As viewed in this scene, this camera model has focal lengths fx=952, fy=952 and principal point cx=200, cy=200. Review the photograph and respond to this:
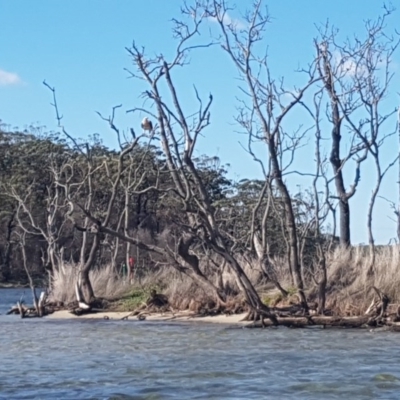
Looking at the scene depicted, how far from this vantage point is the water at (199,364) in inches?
432

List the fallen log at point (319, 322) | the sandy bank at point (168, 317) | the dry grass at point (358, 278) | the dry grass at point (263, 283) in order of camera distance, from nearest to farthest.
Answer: the fallen log at point (319, 322), the dry grass at point (358, 278), the dry grass at point (263, 283), the sandy bank at point (168, 317)

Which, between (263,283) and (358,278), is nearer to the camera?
(358,278)

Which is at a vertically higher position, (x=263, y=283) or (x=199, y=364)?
(x=263, y=283)

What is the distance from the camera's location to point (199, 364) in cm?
1327

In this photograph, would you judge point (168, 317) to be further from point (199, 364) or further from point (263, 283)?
point (199, 364)

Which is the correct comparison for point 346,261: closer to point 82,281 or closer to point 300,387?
point 82,281

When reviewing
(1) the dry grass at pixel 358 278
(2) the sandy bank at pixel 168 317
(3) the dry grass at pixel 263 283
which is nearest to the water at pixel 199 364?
(2) the sandy bank at pixel 168 317

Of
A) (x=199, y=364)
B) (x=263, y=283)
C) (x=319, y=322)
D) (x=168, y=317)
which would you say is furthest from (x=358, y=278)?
(x=199, y=364)

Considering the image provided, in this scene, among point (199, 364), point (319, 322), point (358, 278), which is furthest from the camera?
point (358, 278)

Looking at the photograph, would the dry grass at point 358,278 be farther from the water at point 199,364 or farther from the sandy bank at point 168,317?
the sandy bank at point 168,317

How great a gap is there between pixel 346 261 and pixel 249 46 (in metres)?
5.32

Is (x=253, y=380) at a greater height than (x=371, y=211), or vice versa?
(x=371, y=211)

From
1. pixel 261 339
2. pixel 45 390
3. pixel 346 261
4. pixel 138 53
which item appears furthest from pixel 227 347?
pixel 138 53

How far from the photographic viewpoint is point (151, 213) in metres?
55.3
